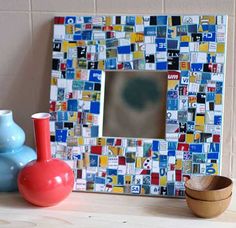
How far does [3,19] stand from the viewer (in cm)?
110

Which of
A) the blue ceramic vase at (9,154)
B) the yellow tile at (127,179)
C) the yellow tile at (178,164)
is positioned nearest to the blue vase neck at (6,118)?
the blue ceramic vase at (9,154)

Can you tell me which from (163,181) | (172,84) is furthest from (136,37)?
(163,181)

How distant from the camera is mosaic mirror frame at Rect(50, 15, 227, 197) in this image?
38.5 inches

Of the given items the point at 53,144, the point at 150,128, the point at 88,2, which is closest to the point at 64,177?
the point at 53,144

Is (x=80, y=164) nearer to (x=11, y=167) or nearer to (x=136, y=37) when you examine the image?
(x=11, y=167)

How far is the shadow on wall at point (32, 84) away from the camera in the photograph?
1091 millimetres

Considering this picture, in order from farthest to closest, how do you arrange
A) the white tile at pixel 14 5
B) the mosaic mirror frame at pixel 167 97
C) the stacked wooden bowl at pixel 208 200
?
1. the white tile at pixel 14 5
2. the mosaic mirror frame at pixel 167 97
3. the stacked wooden bowl at pixel 208 200

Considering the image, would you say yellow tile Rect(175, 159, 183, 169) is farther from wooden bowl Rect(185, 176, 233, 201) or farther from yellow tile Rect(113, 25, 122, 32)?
yellow tile Rect(113, 25, 122, 32)

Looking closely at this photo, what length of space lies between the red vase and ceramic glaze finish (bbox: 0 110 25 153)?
0.08m

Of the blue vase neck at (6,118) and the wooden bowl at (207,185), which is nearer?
the wooden bowl at (207,185)

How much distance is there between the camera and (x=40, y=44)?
1094 millimetres

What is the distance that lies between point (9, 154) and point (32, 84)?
0.21 m

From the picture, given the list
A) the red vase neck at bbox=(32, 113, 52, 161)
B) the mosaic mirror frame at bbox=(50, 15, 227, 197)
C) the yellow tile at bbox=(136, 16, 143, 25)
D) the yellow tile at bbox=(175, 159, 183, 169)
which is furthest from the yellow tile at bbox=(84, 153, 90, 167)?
the yellow tile at bbox=(136, 16, 143, 25)

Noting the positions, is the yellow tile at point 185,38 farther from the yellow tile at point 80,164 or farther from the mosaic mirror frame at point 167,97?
the yellow tile at point 80,164
